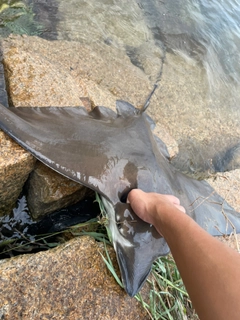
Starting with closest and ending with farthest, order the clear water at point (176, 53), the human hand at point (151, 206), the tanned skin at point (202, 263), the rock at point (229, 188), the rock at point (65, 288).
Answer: the tanned skin at point (202, 263)
the rock at point (65, 288)
the human hand at point (151, 206)
the rock at point (229, 188)
the clear water at point (176, 53)

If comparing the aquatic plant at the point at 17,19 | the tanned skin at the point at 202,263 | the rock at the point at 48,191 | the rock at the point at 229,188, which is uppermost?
the tanned skin at the point at 202,263

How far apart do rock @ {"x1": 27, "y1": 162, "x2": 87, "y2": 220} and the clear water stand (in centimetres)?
211

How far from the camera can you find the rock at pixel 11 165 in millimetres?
2131

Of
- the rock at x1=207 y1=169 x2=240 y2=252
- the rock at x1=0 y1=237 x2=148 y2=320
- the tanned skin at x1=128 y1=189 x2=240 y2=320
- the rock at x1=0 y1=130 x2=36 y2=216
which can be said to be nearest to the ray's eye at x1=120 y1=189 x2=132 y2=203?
the tanned skin at x1=128 y1=189 x2=240 y2=320

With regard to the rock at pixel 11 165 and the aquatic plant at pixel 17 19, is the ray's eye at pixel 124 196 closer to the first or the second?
the rock at pixel 11 165

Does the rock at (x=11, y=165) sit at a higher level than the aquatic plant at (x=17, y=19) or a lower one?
higher

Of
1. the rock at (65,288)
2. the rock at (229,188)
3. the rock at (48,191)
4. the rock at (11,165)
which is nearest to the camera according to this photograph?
the rock at (65,288)

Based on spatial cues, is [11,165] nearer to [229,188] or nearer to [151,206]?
[151,206]

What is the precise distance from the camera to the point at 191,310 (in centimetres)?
252

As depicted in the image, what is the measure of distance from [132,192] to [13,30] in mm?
3100

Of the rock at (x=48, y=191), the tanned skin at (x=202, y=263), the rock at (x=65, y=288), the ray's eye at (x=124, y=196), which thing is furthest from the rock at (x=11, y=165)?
the tanned skin at (x=202, y=263)

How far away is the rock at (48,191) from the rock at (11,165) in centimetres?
10

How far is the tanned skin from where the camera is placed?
51.1 inches

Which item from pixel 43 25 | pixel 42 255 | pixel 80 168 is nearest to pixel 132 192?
pixel 80 168
